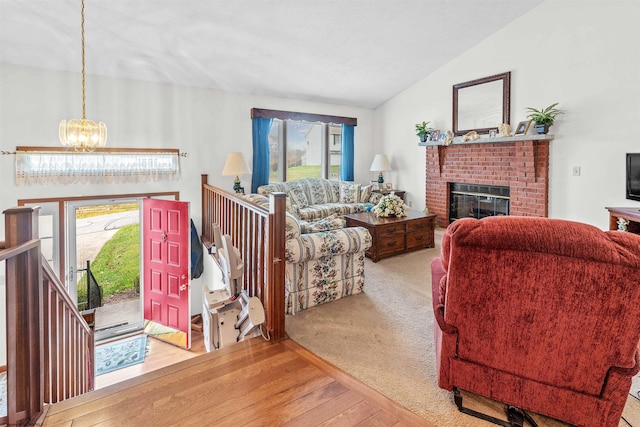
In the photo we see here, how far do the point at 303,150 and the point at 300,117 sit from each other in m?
0.63

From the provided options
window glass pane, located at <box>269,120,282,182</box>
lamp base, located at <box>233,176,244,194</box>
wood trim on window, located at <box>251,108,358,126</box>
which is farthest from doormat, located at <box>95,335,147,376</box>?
wood trim on window, located at <box>251,108,358,126</box>

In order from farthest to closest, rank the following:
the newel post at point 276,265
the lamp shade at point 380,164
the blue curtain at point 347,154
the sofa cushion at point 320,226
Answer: the blue curtain at point 347,154, the lamp shade at point 380,164, the sofa cushion at point 320,226, the newel post at point 276,265

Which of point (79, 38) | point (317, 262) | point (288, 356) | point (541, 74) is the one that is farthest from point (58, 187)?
point (541, 74)

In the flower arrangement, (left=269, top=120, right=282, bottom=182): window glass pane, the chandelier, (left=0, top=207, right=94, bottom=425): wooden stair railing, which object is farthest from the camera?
(left=269, top=120, right=282, bottom=182): window glass pane

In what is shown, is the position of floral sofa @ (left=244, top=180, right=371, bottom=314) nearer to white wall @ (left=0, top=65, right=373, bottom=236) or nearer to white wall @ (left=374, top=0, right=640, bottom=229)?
white wall @ (left=0, top=65, right=373, bottom=236)

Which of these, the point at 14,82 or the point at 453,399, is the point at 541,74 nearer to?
the point at 453,399

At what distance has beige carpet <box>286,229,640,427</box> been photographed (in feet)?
5.40

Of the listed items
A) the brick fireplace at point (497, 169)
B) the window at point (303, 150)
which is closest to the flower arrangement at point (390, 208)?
the brick fireplace at point (497, 169)

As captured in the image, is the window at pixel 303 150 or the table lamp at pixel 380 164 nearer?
the window at pixel 303 150

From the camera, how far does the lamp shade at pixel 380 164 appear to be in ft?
21.5

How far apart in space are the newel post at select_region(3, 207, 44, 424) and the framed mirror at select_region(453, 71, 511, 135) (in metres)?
5.51

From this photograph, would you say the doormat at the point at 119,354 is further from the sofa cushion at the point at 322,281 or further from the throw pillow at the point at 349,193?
the throw pillow at the point at 349,193

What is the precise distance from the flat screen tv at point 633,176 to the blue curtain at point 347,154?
4.12 m

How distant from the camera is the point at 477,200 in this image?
18.4 feet
